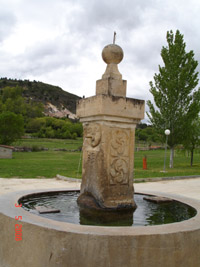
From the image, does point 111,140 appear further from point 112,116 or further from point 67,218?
point 67,218

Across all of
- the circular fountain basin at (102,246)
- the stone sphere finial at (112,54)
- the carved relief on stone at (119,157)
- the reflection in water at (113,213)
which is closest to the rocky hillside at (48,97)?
the reflection in water at (113,213)

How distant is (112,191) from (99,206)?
33cm

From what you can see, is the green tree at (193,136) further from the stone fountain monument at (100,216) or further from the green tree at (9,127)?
the green tree at (9,127)

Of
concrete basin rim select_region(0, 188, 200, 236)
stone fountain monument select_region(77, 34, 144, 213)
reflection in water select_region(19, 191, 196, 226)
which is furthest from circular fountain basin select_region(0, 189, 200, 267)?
stone fountain monument select_region(77, 34, 144, 213)

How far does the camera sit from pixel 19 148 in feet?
133

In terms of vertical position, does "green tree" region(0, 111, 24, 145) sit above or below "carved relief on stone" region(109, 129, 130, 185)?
above

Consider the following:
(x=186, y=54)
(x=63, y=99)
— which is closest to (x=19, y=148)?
(x=186, y=54)

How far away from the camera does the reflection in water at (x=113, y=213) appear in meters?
4.34

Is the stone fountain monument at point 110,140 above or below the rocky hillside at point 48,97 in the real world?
below

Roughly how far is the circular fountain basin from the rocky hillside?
150229 millimetres

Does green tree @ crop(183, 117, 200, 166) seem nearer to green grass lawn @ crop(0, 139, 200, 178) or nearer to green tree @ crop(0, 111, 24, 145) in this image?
green grass lawn @ crop(0, 139, 200, 178)

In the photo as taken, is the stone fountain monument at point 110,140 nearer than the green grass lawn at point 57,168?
Yes

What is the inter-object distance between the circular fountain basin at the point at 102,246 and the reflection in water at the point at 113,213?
2.22 ft

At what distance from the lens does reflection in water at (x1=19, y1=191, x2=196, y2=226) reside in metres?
4.34
